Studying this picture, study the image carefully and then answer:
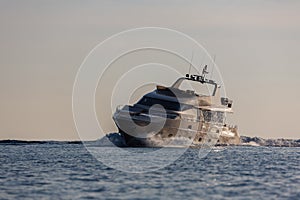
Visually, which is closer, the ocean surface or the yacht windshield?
the ocean surface

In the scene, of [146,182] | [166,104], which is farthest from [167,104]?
[146,182]

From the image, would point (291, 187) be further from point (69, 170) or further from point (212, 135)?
point (212, 135)

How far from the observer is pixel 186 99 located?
133 metres

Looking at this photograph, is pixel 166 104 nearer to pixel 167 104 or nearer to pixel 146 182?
pixel 167 104

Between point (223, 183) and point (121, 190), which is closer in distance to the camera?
point (121, 190)

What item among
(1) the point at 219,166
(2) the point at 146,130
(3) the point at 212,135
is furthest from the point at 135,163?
(3) the point at 212,135

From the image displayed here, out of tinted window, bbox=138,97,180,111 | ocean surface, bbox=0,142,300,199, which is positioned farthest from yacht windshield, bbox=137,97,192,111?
ocean surface, bbox=0,142,300,199

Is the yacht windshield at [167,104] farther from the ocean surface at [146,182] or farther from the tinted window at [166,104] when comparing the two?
the ocean surface at [146,182]

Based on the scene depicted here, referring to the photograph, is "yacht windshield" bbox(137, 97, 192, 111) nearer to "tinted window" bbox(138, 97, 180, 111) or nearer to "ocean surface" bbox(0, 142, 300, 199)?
"tinted window" bbox(138, 97, 180, 111)

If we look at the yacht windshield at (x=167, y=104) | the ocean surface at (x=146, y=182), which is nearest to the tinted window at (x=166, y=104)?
the yacht windshield at (x=167, y=104)

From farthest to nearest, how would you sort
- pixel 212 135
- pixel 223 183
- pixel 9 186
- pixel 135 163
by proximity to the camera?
pixel 212 135 → pixel 135 163 → pixel 223 183 → pixel 9 186

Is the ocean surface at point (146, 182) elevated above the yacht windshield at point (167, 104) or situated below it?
below

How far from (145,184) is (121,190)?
15.1 ft

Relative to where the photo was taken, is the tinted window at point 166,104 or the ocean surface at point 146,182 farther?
the tinted window at point 166,104
